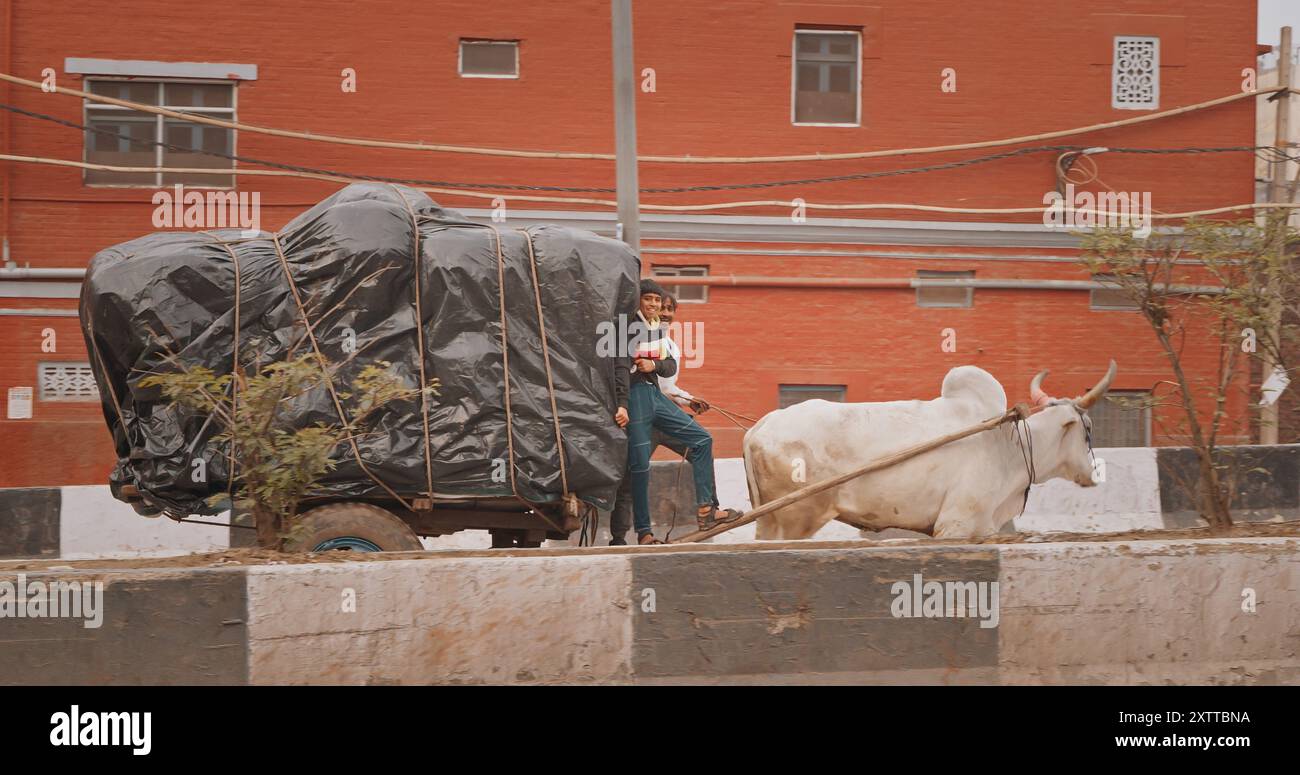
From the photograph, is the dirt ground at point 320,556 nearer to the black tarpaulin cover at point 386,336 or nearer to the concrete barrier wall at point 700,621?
the concrete barrier wall at point 700,621

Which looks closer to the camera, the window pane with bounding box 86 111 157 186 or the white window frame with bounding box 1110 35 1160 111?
the window pane with bounding box 86 111 157 186

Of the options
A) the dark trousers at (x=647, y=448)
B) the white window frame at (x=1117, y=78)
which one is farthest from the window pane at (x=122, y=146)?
the white window frame at (x=1117, y=78)

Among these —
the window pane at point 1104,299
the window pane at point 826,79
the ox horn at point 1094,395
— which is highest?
the window pane at point 826,79

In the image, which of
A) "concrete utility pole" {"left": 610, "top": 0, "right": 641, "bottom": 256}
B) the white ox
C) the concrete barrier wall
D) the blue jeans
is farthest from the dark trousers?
"concrete utility pole" {"left": 610, "top": 0, "right": 641, "bottom": 256}

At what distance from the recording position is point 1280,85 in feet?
54.6

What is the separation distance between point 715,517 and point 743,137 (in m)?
9.32

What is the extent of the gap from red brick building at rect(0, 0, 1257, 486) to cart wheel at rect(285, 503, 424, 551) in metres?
8.64

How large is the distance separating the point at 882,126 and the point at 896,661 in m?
12.6

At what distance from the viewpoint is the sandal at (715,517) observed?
7918mm

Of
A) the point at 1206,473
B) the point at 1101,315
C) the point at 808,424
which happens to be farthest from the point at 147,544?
the point at 1101,315

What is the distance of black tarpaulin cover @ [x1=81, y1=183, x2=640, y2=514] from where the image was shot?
22.6 ft

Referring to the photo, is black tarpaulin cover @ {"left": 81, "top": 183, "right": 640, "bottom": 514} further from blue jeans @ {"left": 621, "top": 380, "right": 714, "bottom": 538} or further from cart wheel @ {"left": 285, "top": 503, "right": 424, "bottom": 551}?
blue jeans @ {"left": 621, "top": 380, "right": 714, "bottom": 538}

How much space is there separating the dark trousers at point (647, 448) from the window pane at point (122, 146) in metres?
10.1

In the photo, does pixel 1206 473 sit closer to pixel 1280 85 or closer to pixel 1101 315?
pixel 1101 315
